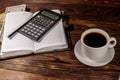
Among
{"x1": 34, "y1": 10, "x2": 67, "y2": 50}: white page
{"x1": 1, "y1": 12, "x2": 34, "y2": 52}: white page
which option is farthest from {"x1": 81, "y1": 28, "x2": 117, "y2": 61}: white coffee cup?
{"x1": 1, "y1": 12, "x2": 34, "y2": 52}: white page

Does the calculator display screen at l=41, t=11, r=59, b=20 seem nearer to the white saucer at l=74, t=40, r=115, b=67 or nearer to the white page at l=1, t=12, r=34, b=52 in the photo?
the white page at l=1, t=12, r=34, b=52

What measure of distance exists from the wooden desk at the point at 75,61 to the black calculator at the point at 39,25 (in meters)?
0.09

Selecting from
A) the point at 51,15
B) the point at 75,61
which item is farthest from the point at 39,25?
the point at 75,61

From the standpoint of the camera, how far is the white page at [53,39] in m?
0.97

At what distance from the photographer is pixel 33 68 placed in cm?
95

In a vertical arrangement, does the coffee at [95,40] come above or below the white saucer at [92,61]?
above

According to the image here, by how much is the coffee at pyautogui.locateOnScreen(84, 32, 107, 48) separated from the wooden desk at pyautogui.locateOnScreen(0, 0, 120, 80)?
0.10m

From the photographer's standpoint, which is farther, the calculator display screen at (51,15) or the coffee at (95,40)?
the calculator display screen at (51,15)

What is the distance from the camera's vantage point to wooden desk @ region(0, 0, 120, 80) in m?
0.92

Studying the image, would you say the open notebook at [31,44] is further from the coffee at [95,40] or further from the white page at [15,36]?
the coffee at [95,40]

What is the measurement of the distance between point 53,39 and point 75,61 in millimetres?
134

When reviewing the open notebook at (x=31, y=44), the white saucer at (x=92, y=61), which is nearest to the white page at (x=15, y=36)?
the open notebook at (x=31, y=44)

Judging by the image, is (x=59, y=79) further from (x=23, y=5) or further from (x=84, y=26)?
(x=23, y=5)

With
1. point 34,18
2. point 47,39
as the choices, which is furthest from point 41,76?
point 34,18
